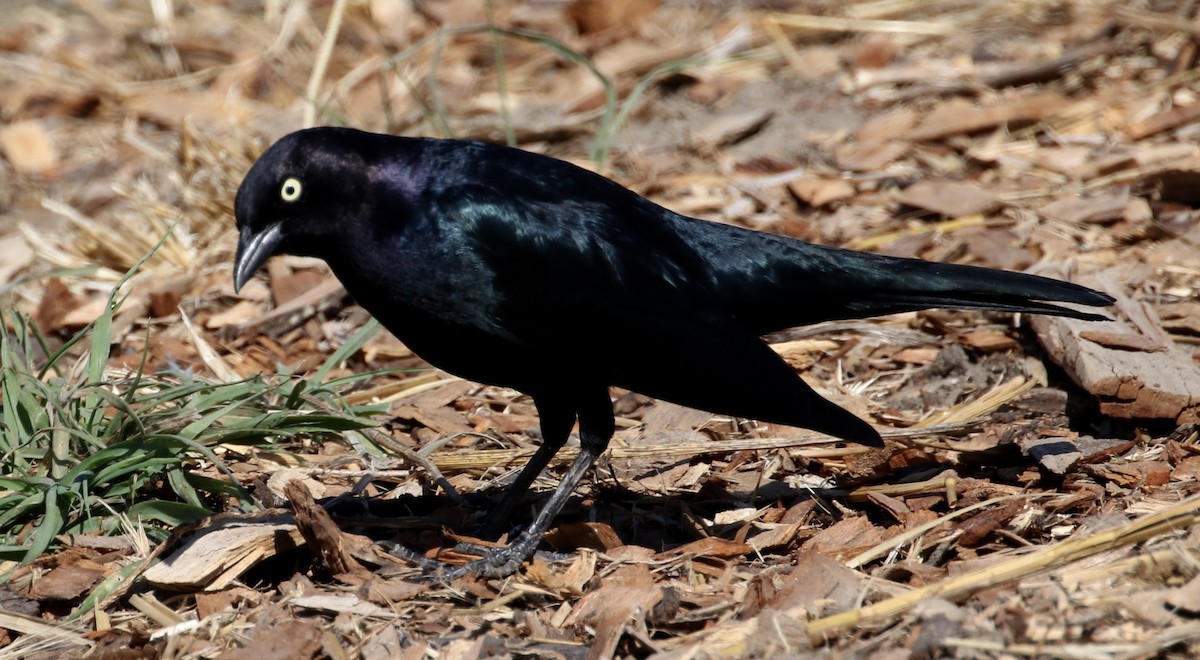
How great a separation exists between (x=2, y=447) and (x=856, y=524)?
2.69 metres

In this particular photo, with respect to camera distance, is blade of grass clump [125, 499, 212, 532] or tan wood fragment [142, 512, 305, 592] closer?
tan wood fragment [142, 512, 305, 592]

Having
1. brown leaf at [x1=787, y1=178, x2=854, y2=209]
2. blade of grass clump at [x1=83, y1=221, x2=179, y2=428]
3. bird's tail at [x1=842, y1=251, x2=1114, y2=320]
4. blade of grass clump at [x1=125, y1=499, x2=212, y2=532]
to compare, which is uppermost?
blade of grass clump at [x1=83, y1=221, x2=179, y2=428]

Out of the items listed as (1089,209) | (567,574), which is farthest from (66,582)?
(1089,209)

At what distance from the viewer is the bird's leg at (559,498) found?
155 inches

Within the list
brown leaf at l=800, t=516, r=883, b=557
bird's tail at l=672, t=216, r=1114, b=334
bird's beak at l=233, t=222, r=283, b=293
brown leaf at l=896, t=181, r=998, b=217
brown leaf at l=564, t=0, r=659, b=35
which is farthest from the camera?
brown leaf at l=564, t=0, r=659, b=35

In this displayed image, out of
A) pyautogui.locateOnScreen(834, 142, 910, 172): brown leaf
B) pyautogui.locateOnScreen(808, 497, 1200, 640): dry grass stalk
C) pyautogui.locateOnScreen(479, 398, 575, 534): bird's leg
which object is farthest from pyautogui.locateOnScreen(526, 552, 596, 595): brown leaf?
pyautogui.locateOnScreen(834, 142, 910, 172): brown leaf

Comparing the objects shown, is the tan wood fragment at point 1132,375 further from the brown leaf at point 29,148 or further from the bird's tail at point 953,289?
the brown leaf at point 29,148

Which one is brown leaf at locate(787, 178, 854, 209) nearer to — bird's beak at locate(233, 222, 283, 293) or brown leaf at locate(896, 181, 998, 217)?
brown leaf at locate(896, 181, 998, 217)

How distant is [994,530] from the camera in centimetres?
378

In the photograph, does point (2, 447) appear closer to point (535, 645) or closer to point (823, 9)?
point (535, 645)

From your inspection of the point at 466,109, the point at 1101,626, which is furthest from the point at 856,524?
the point at 466,109

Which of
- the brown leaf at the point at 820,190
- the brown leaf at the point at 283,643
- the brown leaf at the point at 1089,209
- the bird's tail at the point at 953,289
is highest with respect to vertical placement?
the bird's tail at the point at 953,289

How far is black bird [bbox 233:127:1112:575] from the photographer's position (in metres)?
3.84

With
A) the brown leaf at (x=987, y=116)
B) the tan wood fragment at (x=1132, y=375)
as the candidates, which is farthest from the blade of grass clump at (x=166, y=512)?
the brown leaf at (x=987, y=116)
